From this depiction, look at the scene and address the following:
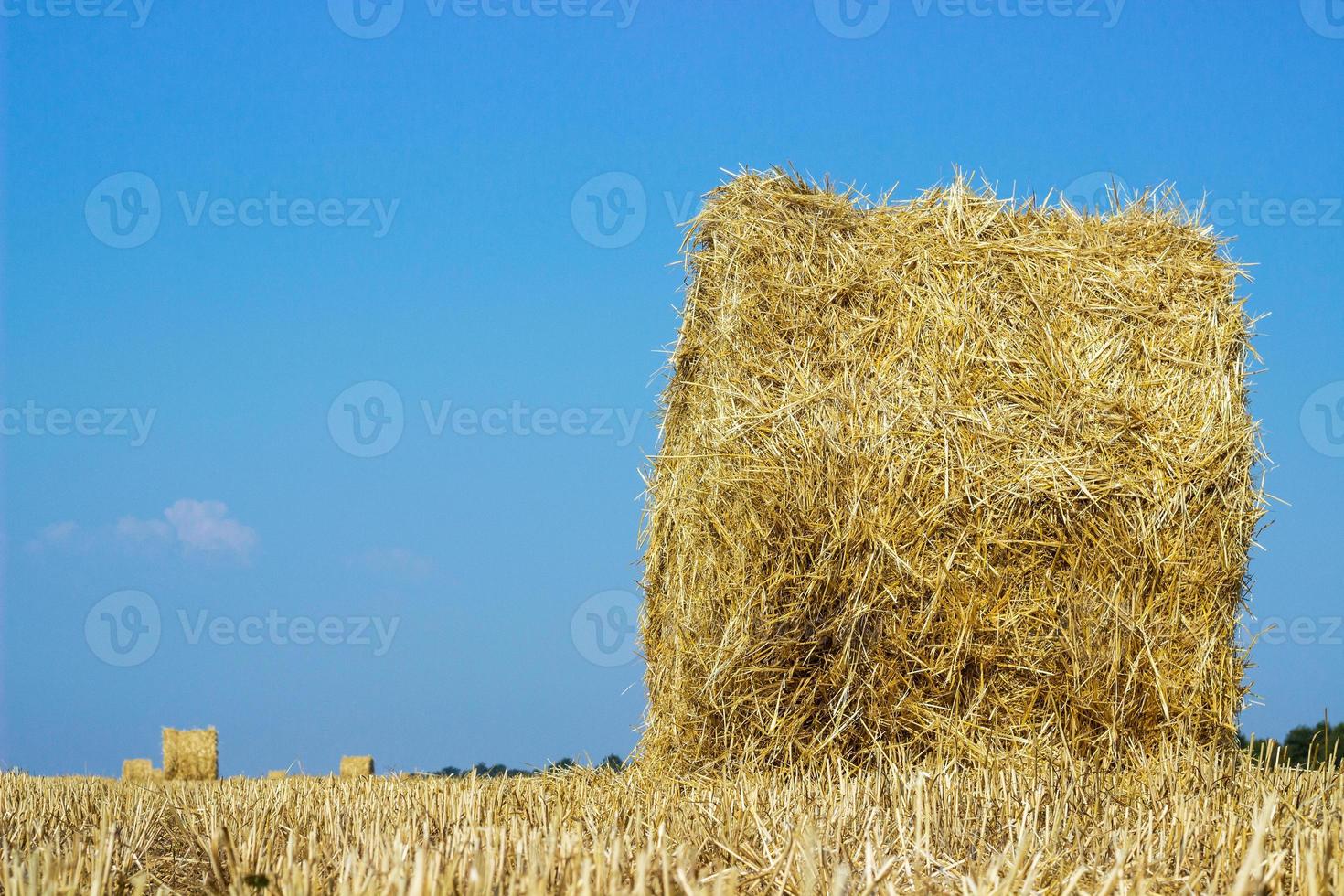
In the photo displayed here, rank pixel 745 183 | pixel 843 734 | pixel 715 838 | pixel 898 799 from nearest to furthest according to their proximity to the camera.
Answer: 1. pixel 715 838
2. pixel 898 799
3. pixel 843 734
4. pixel 745 183

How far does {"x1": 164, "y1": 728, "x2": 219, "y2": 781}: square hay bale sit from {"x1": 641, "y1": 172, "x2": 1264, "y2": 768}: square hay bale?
5.85 meters

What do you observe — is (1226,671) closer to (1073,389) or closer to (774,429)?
(1073,389)

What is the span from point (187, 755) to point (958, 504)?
7.52 metres

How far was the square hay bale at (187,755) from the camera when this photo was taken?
32.4ft

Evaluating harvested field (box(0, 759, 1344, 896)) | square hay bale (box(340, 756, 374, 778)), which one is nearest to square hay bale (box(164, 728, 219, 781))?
square hay bale (box(340, 756, 374, 778))

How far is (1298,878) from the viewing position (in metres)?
2.42

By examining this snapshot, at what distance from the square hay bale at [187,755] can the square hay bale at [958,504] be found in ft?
19.2

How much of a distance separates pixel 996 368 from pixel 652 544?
1.92 m

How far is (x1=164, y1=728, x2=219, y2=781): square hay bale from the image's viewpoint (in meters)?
9.87

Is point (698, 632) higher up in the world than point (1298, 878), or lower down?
higher up

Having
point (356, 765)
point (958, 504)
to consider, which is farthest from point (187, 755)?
point (958, 504)

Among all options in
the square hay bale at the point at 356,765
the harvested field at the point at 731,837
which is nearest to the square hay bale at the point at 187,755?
the square hay bale at the point at 356,765

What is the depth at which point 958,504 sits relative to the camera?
4887mm

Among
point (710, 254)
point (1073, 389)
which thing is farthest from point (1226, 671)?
point (710, 254)
